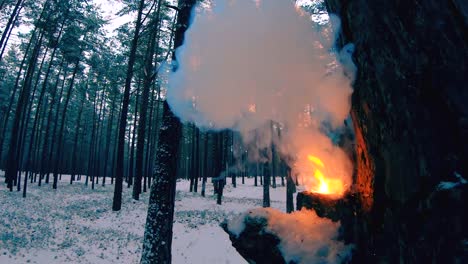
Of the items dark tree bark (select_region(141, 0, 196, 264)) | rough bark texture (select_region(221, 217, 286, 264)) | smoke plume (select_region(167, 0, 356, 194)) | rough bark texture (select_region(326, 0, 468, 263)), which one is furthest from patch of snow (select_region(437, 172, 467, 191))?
dark tree bark (select_region(141, 0, 196, 264))

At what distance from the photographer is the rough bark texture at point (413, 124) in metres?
2.71

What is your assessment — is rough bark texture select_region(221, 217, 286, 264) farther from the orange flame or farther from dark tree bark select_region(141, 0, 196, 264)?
dark tree bark select_region(141, 0, 196, 264)

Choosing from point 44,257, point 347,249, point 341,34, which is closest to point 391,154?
point 347,249

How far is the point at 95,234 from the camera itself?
442 inches

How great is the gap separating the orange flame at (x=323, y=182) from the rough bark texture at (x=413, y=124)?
3.86 ft

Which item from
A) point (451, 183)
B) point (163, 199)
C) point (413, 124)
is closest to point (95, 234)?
point (163, 199)

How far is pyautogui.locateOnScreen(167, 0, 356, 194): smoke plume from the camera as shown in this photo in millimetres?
5004

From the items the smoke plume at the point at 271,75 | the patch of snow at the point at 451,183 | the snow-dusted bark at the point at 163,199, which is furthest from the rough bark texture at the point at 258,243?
the patch of snow at the point at 451,183

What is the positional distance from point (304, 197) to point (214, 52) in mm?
3719

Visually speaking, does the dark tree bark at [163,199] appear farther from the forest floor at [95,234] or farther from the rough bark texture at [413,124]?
the rough bark texture at [413,124]

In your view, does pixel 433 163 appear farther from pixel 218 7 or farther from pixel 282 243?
pixel 218 7

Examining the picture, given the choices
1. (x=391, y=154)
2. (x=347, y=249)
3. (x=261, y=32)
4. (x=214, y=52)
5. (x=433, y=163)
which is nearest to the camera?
(x=433, y=163)

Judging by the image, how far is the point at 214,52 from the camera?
6.38 m

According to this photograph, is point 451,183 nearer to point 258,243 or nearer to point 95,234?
point 258,243
